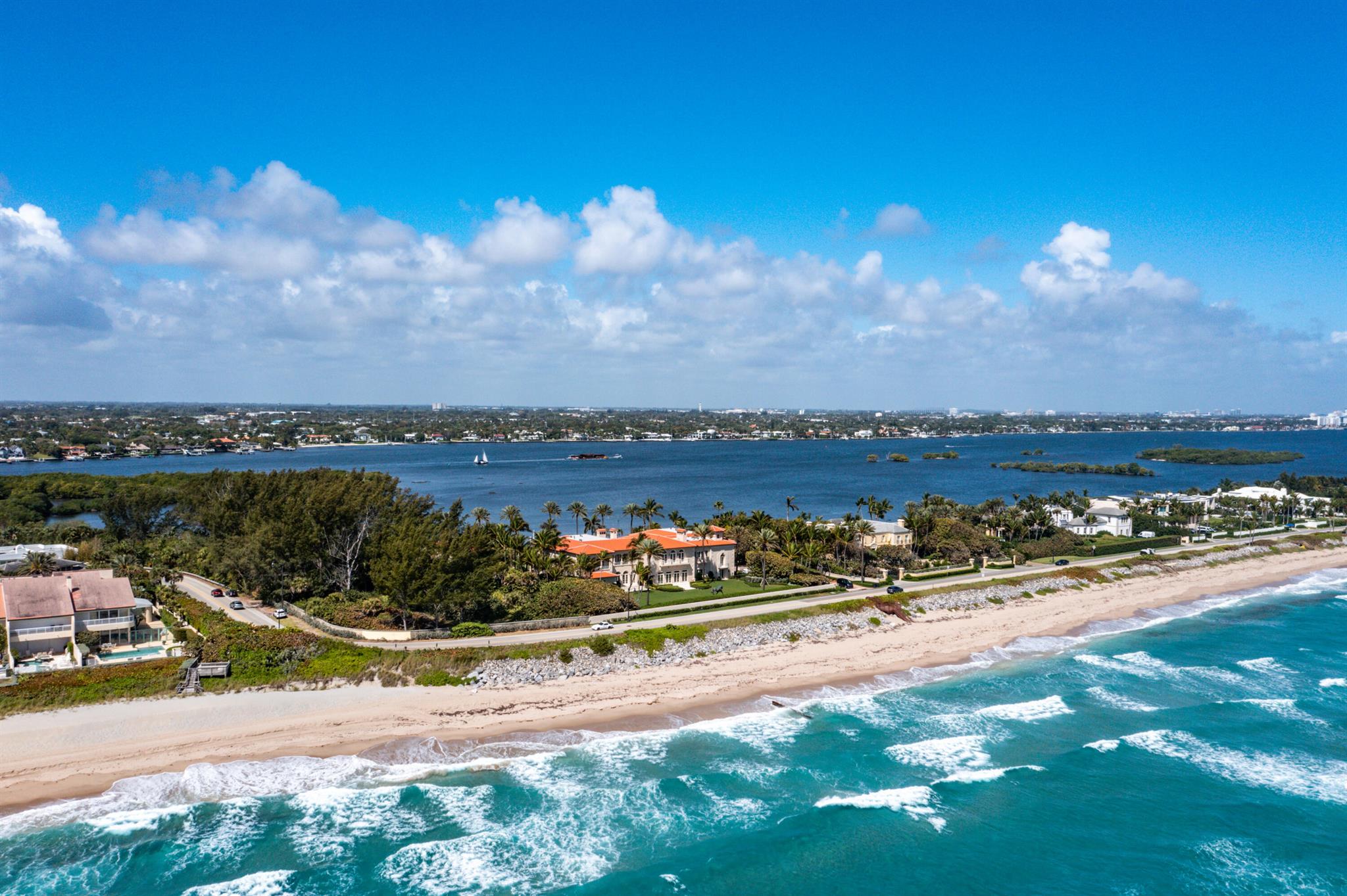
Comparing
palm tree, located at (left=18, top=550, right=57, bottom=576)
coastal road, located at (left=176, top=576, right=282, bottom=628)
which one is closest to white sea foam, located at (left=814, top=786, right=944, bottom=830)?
coastal road, located at (left=176, top=576, right=282, bottom=628)

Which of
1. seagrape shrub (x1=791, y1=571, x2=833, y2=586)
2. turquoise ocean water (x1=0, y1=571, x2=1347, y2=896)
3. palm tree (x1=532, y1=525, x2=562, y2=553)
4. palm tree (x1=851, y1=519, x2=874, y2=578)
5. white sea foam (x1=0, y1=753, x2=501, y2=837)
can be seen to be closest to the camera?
turquoise ocean water (x1=0, y1=571, x2=1347, y2=896)

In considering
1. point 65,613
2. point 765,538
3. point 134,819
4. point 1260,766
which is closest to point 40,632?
point 65,613

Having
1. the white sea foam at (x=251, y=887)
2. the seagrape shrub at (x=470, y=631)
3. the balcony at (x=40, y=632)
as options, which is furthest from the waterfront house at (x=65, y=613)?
the white sea foam at (x=251, y=887)

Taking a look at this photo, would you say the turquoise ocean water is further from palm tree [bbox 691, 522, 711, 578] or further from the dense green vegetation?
the dense green vegetation

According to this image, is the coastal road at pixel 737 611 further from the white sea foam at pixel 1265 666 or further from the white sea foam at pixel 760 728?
the white sea foam at pixel 1265 666

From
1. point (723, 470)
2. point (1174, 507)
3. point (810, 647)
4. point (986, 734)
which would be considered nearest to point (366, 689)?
point (810, 647)

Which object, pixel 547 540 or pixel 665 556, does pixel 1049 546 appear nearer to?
pixel 665 556
